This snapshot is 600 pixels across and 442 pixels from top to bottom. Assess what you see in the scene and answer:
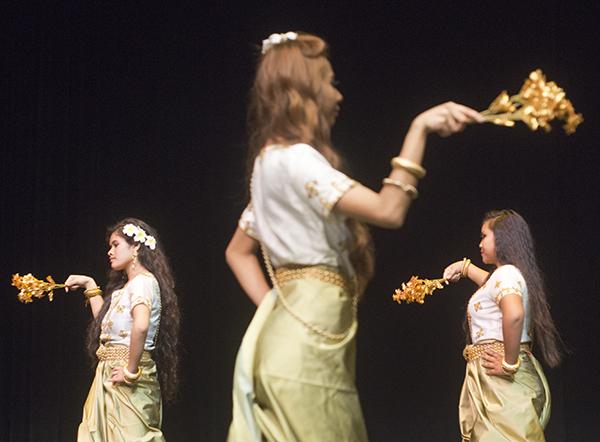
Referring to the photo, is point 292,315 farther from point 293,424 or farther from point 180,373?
point 180,373

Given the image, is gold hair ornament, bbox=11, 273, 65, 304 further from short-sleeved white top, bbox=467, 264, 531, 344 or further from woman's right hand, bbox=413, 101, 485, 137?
woman's right hand, bbox=413, 101, 485, 137

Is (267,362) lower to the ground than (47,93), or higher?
lower

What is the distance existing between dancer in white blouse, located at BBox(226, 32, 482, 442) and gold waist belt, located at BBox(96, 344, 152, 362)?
7.90 ft

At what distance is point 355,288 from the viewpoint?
1.84m

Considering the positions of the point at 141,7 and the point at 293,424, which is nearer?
the point at 293,424

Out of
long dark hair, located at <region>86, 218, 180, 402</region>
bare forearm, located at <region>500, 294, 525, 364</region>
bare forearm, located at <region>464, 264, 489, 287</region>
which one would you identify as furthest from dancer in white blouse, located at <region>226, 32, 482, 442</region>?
long dark hair, located at <region>86, 218, 180, 402</region>

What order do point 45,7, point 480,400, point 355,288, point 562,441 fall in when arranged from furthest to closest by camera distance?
point 45,7
point 562,441
point 480,400
point 355,288

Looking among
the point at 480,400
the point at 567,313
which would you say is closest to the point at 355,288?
the point at 480,400

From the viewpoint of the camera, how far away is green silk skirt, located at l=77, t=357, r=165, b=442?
13.5 feet

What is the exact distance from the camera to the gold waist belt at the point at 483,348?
12.4 ft

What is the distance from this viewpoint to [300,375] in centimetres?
173

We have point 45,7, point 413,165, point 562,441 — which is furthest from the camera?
point 45,7

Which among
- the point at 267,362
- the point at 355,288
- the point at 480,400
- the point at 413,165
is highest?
the point at 413,165

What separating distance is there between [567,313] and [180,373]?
2214 mm
